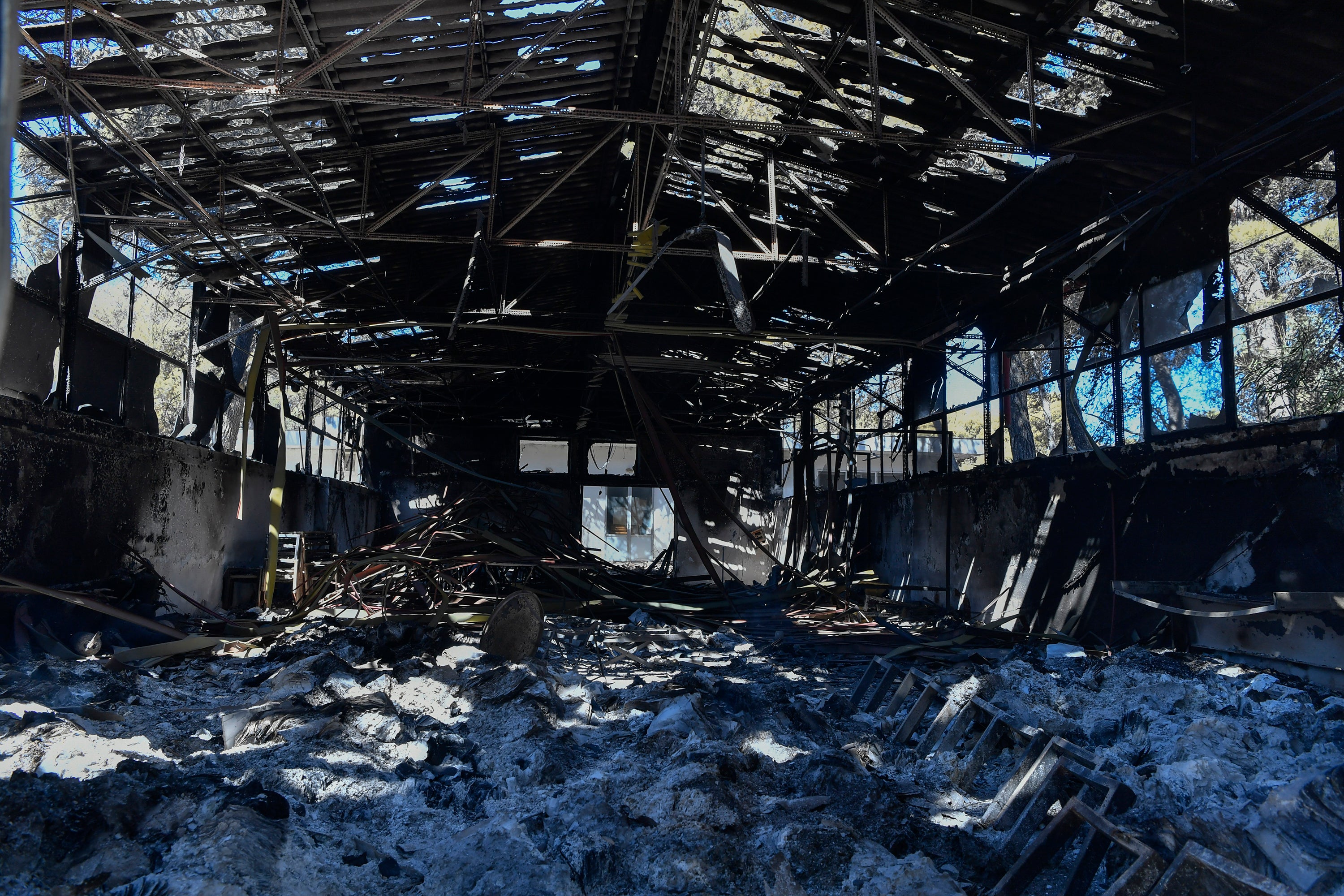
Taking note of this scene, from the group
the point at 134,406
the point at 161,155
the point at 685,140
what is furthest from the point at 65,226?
the point at 685,140

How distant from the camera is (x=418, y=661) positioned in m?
7.31

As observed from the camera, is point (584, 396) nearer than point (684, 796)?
No

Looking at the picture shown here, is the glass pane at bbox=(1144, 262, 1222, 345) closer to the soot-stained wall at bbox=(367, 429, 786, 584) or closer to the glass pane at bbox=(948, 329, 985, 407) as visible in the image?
the glass pane at bbox=(948, 329, 985, 407)

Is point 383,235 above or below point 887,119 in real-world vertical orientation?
below

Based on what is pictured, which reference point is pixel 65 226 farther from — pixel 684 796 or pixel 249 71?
pixel 684 796

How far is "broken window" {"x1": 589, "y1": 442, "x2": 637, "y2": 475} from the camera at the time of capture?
2206 cm

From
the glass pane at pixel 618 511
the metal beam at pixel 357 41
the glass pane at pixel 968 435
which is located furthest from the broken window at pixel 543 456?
the metal beam at pixel 357 41

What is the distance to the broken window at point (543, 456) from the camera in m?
22.6

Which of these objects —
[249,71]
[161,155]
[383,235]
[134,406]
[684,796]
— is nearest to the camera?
[684,796]

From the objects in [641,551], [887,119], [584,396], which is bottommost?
[641,551]

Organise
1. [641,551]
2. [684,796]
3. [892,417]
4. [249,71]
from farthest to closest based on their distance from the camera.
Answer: [641,551], [892,417], [249,71], [684,796]

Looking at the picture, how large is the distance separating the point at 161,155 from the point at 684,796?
8346mm

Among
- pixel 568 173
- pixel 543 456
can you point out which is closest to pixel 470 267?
pixel 568 173

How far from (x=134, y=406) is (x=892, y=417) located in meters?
13.0
